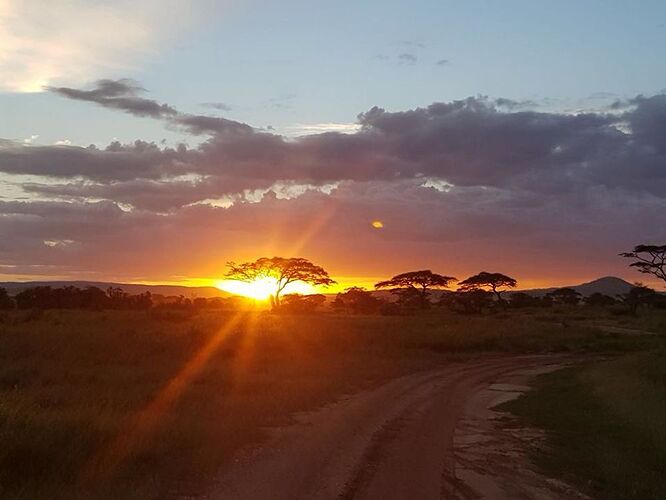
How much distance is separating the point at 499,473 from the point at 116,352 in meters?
19.3

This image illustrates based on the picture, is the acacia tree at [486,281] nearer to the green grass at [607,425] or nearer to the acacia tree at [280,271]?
the acacia tree at [280,271]

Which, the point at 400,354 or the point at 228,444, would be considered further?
the point at 400,354

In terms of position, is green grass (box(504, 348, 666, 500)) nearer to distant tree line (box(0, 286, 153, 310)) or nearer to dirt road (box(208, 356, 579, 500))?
dirt road (box(208, 356, 579, 500))

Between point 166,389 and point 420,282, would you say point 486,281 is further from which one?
point 166,389

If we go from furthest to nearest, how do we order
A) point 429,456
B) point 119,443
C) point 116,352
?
point 116,352 < point 429,456 < point 119,443

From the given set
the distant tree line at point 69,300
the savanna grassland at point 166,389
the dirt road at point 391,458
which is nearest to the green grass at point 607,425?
the dirt road at point 391,458

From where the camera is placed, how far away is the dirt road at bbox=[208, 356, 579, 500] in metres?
10.2

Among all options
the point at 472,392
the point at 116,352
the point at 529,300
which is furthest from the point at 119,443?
the point at 529,300

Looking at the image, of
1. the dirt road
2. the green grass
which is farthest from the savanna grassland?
the green grass

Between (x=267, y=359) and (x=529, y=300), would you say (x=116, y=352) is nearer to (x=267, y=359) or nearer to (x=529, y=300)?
(x=267, y=359)

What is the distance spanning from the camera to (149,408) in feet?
51.5

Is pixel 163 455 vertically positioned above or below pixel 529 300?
below

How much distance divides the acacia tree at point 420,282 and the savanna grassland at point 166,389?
208 feet

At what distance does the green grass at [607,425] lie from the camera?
11430 mm
